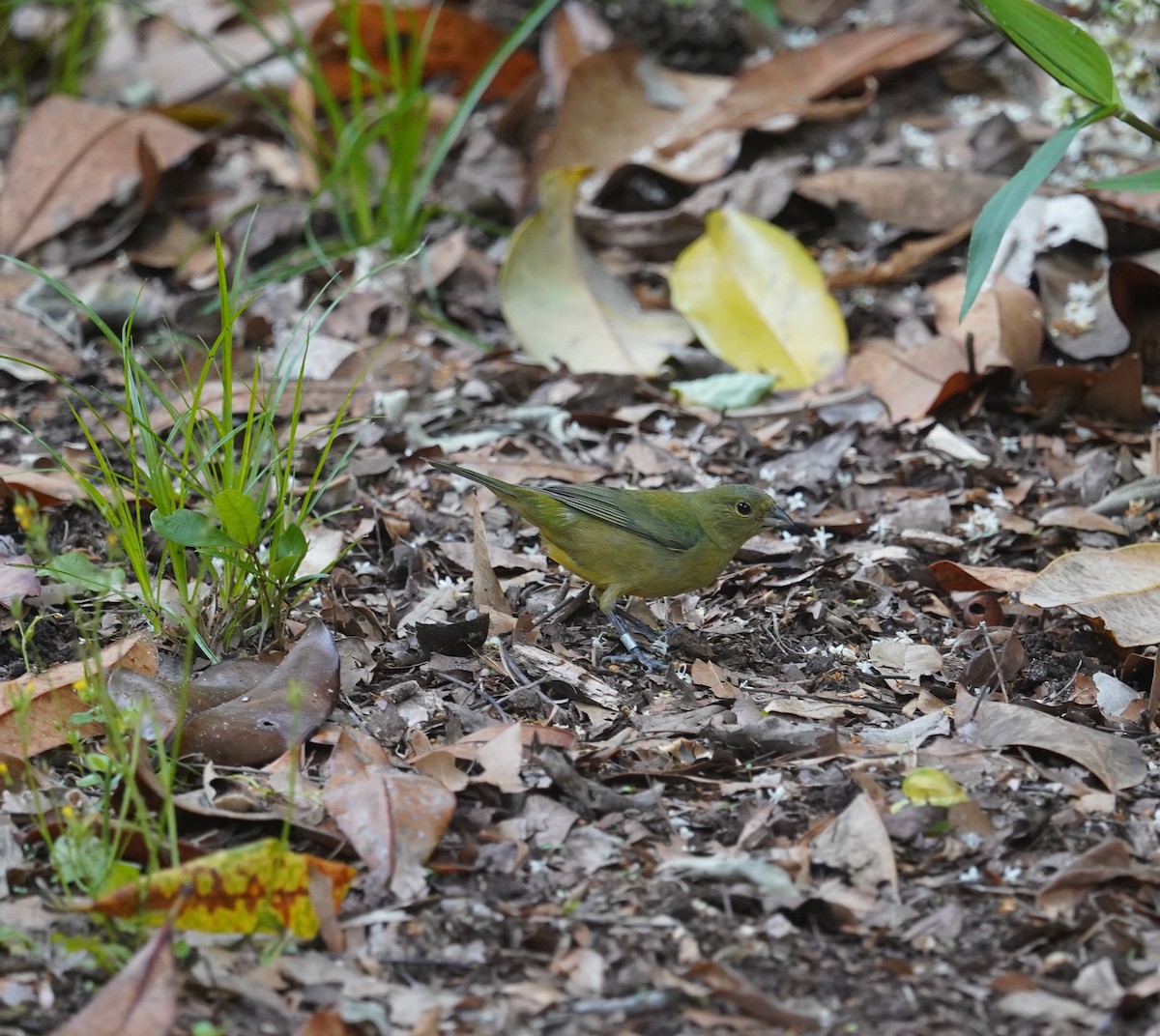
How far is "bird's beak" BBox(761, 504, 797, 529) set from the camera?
4914 millimetres

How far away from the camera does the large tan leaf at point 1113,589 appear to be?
423cm

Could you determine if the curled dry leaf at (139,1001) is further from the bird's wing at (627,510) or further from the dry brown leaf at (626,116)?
the dry brown leaf at (626,116)

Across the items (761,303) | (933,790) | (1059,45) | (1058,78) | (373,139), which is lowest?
(761,303)

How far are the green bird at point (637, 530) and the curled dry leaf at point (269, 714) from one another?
0.99 metres

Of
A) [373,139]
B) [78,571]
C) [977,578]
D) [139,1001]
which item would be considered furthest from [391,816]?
[373,139]

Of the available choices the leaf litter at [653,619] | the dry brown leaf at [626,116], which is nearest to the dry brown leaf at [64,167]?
the leaf litter at [653,619]

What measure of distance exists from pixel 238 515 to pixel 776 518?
1.99 m

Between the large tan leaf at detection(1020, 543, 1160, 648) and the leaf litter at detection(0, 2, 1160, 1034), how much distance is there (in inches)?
0.6

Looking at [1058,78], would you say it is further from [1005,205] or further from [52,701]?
[52,701]

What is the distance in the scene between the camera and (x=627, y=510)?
4844mm

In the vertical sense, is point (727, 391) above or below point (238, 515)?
below

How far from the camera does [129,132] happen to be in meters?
7.50

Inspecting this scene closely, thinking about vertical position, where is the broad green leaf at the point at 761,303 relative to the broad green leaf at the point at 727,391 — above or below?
above

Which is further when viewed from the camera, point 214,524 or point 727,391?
point 727,391
